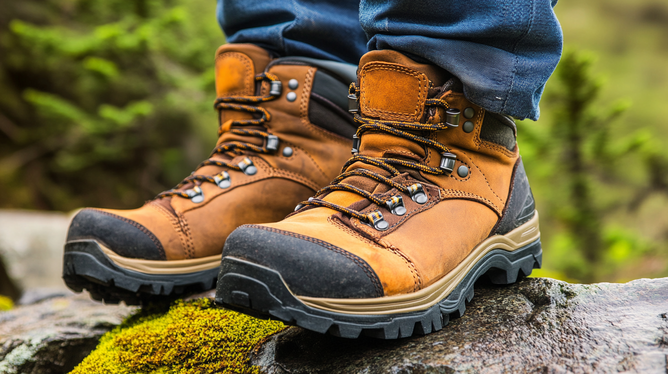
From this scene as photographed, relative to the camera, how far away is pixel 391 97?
1.32 m

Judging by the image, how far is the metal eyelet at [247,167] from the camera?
5.66 feet

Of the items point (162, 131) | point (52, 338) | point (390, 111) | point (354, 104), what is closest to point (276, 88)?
point (354, 104)

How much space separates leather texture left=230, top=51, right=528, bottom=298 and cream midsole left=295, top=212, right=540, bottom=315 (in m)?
0.02

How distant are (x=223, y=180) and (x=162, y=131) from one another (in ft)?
18.7

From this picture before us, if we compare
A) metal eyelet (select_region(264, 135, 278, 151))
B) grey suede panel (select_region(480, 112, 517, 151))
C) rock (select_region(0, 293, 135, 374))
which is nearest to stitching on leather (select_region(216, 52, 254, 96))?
metal eyelet (select_region(264, 135, 278, 151))

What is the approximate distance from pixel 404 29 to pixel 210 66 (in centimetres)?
482

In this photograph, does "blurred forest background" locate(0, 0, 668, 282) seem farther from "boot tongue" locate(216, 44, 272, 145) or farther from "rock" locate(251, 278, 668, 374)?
"boot tongue" locate(216, 44, 272, 145)

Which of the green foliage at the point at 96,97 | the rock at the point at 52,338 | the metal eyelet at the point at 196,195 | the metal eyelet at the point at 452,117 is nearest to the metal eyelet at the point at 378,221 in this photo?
the metal eyelet at the point at 452,117

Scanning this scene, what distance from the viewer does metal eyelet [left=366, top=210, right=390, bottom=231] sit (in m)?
1.22

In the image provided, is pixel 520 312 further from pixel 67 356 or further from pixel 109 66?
pixel 109 66

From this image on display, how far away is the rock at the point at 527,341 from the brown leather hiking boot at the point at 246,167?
1.63 ft

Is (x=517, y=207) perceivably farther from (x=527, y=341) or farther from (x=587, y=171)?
(x=587, y=171)

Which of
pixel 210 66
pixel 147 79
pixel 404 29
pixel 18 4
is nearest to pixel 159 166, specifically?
pixel 147 79

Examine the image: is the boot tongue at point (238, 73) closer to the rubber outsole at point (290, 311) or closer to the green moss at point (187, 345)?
the green moss at point (187, 345)
